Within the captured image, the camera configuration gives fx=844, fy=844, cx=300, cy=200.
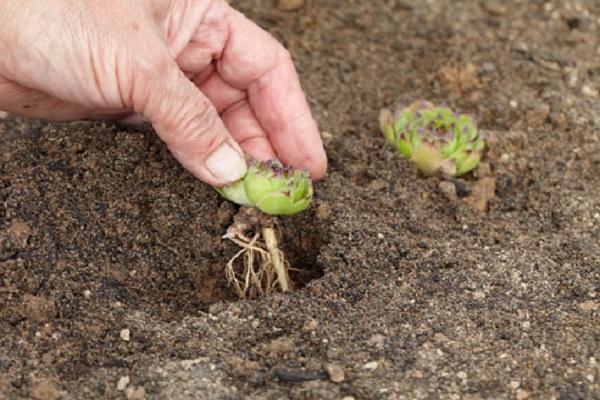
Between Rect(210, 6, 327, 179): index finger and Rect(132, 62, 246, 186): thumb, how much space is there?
34cm

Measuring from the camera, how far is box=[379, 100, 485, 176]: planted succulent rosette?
8.98 ft

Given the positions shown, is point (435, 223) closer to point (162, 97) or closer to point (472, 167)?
point (472, 167)

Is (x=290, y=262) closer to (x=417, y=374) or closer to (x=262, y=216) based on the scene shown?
(x=262, y=216)

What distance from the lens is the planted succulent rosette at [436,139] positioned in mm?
2738

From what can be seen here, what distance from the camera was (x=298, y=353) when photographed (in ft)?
6.94

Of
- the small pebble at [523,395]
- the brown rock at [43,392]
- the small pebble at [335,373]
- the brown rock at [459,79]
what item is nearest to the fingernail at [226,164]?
the small pebble at [335,373]

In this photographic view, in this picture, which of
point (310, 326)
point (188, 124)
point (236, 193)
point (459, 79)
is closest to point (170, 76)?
point (188, 124)

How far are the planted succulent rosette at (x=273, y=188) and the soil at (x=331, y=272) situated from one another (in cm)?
13

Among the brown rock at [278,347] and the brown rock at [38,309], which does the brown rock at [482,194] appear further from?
the brown rock at [38,309]

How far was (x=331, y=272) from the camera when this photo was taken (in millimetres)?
2326

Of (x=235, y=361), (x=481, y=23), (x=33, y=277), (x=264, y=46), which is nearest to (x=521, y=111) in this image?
(x=481, y=23)

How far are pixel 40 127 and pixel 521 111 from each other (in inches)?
66.7

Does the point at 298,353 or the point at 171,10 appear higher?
the point at 171,10

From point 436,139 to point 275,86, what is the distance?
548mm
